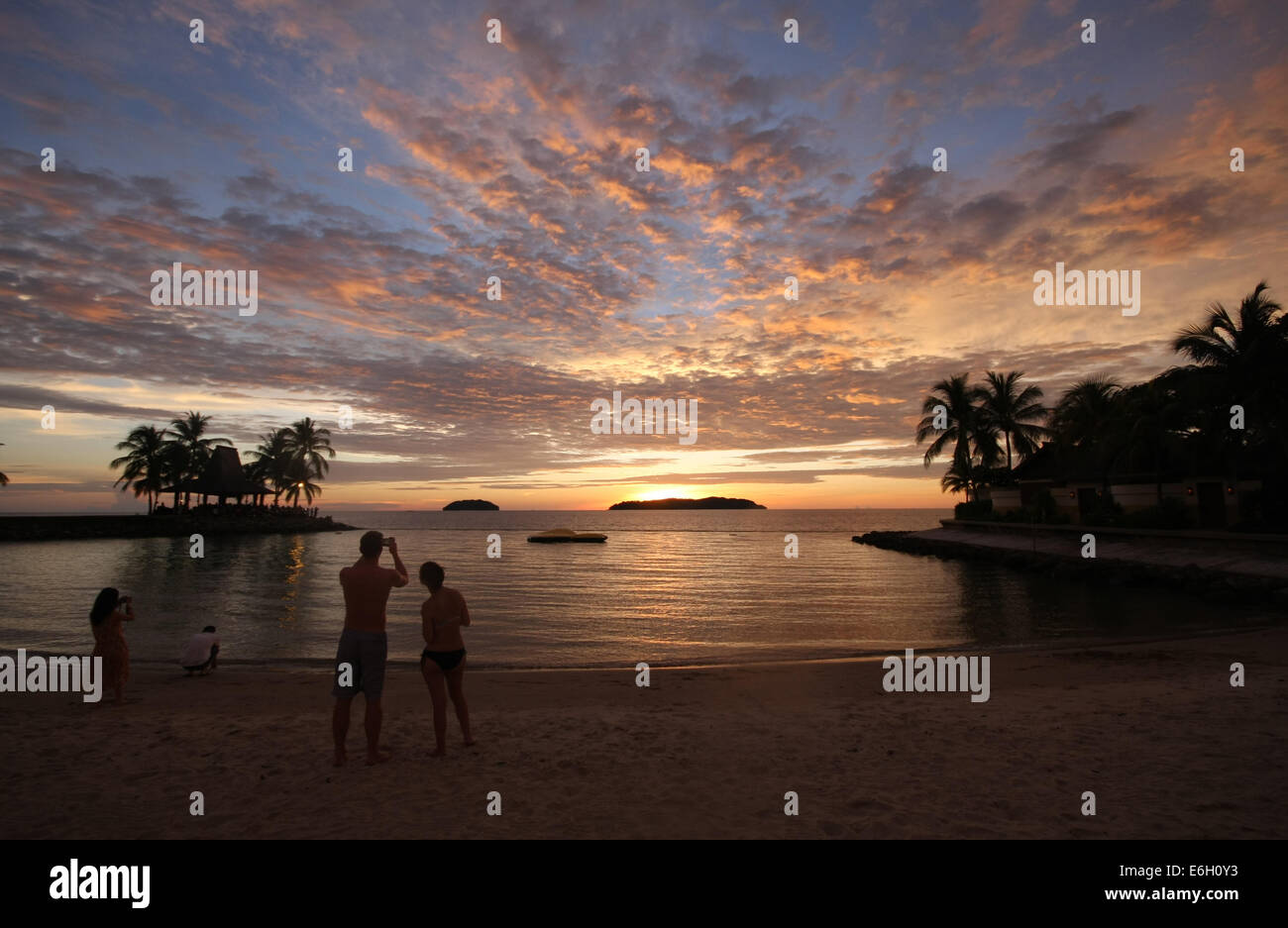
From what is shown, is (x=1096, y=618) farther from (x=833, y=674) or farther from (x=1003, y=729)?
(x=1003, y=729)

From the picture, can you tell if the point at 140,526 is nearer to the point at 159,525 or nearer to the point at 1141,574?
the point at 159,525

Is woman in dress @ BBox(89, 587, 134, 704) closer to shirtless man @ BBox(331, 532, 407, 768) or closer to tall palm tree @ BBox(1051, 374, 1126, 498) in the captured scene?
shirtless man @ BBox(331, 532, 407, 768)

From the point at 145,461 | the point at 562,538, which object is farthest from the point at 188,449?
the point at 562,538

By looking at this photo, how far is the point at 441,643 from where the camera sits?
7.19 meters

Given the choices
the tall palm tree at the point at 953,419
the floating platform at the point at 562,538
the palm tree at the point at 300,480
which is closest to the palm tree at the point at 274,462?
the palm tree at the point at 300,480

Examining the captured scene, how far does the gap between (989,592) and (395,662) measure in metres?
24.7

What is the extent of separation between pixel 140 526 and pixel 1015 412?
88507 millimetres

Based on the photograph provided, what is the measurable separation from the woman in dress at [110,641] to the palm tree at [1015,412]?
195 feet

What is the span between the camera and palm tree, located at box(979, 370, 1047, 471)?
179 ft

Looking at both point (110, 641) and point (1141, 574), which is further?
point (1141, 574)

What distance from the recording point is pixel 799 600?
26766 millimetres

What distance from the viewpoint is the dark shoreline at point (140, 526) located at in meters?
65.2
